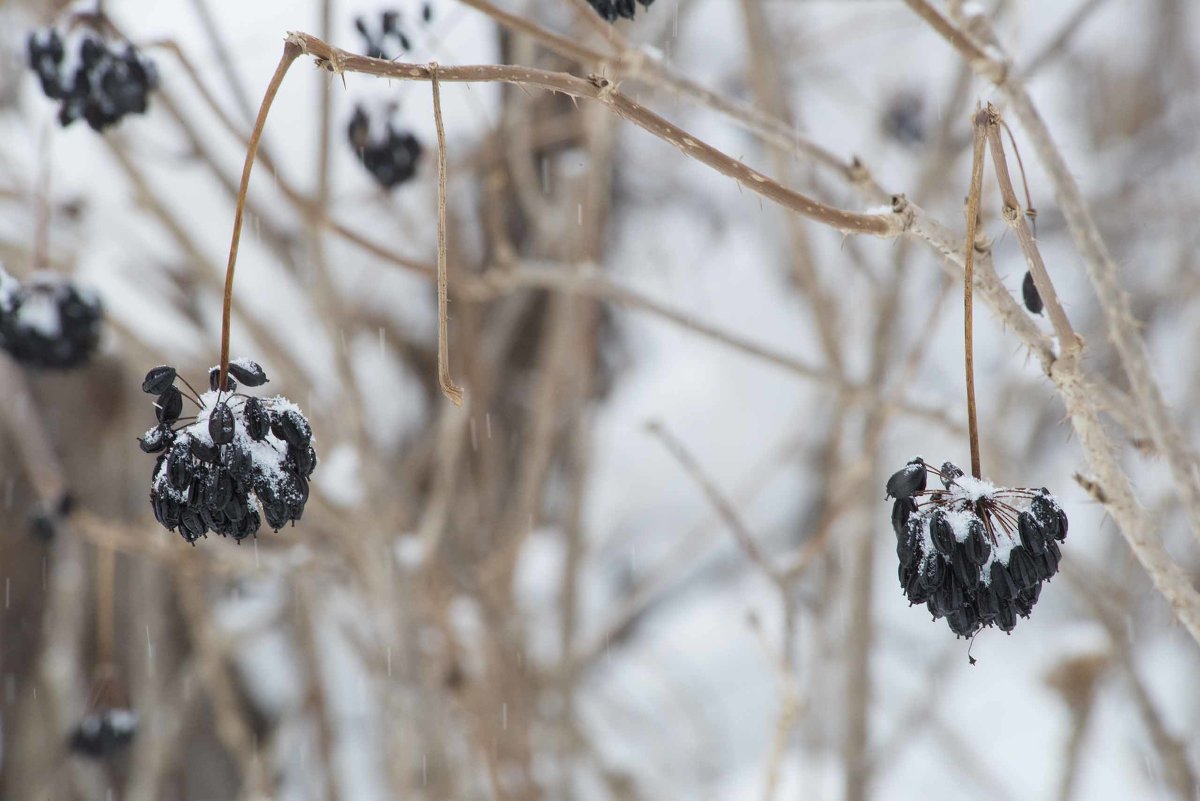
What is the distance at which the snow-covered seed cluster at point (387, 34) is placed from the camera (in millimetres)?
1077

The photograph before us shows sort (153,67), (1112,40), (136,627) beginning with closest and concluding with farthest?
(153,67) → (136,627) → (1112,40)

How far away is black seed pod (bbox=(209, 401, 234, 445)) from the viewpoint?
627mm

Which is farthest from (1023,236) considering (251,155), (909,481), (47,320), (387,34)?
(47,320)

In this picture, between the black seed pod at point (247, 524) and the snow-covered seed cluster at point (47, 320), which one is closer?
the black seed pod at point (247, 524)

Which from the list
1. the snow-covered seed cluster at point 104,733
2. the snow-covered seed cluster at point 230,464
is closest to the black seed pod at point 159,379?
the snow-covered seed cluster at point 230,464

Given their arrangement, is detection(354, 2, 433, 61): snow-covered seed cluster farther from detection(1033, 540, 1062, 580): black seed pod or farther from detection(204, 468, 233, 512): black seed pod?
detection(1033, 540, 1062, 580): black seed pod

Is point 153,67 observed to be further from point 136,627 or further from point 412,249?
point 136,627

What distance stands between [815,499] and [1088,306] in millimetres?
947

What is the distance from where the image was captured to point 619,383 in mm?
3064

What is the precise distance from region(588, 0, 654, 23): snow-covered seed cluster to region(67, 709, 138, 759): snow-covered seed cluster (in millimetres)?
1118

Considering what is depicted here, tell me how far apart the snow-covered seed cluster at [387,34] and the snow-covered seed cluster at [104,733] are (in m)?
0.94

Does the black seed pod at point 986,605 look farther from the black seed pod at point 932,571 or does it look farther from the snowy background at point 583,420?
the snowy background at point 583,420

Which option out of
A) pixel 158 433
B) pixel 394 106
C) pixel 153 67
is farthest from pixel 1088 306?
pixel 158 433

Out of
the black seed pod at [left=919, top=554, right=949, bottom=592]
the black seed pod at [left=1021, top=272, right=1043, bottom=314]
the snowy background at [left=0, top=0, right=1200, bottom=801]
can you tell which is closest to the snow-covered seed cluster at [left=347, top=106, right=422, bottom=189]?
the snowy background at [left=0, top=0, right=1200, bottom=801]
